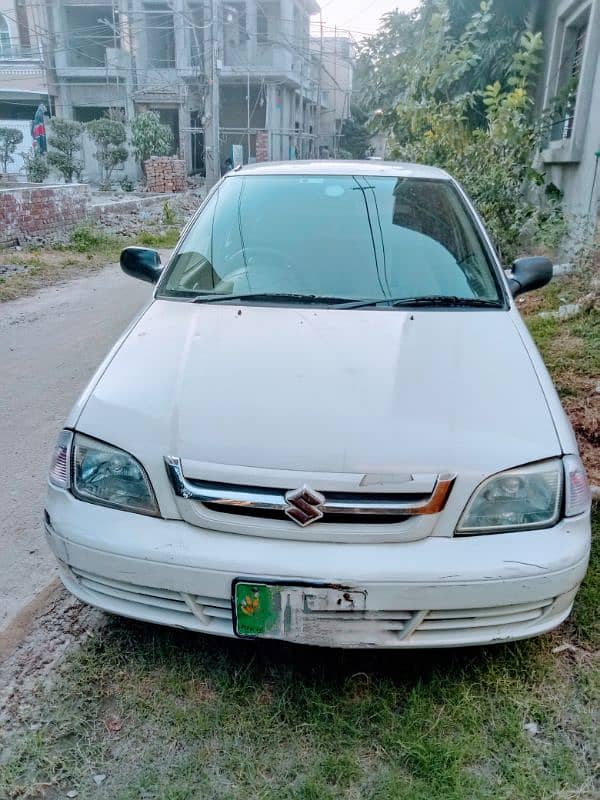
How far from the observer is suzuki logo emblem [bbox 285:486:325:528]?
5.95 ft

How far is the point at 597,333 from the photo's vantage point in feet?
16.3

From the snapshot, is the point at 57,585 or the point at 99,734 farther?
the point at 57,585

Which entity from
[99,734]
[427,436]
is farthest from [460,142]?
[99,734]

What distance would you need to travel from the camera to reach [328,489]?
1.82 m

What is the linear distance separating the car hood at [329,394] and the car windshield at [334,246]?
226 mm

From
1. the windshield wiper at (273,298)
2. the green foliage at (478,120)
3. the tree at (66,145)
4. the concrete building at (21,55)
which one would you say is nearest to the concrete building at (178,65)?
the concrete building at (21,55)

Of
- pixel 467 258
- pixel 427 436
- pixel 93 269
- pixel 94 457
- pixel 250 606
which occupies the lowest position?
pixel 93 269

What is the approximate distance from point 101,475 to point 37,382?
3.20 m

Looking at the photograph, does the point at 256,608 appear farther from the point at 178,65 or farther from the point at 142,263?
the point at 178,65

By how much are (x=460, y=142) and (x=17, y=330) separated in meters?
5.82

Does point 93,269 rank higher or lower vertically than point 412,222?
lower

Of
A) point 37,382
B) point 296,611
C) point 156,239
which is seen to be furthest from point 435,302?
point 156,239

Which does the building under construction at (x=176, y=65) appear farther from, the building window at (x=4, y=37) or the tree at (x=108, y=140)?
the tree at (x=108, y=140)

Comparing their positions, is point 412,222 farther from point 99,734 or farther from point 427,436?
point 99,734
